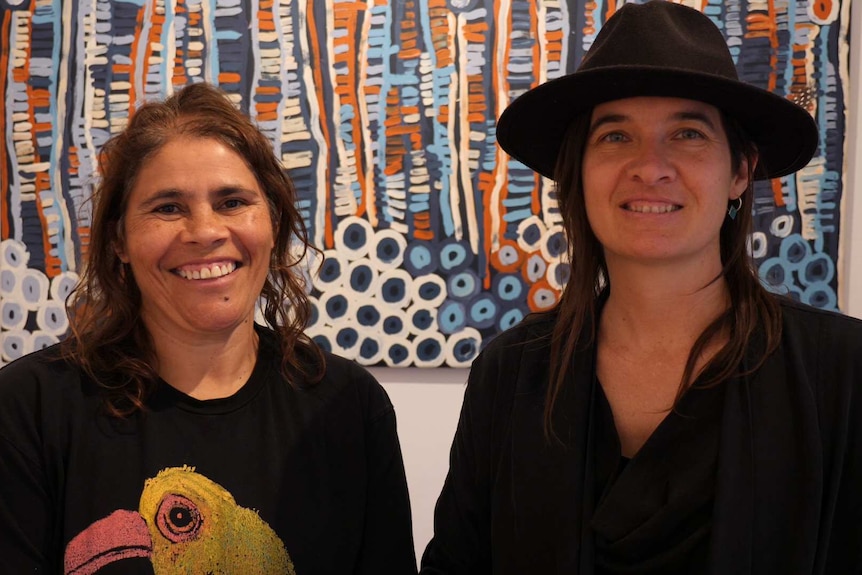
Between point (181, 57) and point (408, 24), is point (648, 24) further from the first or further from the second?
point (181, 57)

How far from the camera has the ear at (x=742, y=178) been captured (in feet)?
4.62

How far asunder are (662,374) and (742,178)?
1.15 feet

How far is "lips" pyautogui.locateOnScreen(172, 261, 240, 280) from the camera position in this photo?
1.45 metres

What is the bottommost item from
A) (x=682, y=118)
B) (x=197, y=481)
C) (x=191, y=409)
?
(x=197, y=481)

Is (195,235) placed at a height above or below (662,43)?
below

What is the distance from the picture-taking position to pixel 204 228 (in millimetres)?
1443

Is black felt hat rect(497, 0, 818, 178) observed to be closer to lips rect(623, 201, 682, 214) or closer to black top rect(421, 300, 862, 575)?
lips rect(623, 201, 682, 214)

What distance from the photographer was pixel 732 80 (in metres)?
1.27

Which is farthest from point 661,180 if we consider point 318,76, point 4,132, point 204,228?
point 4,132

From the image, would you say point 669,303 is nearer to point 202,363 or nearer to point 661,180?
point 661,180

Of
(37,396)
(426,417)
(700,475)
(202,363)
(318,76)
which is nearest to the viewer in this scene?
(700,475)

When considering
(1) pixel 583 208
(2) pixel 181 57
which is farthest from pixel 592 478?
(2) pixel 181 57

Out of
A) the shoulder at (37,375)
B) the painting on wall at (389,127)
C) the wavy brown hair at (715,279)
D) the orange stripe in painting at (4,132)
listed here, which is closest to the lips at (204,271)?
the shoulder at (37,375)

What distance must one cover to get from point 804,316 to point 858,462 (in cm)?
24
